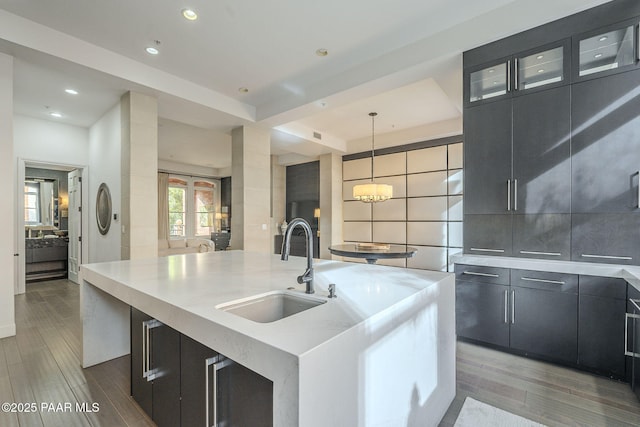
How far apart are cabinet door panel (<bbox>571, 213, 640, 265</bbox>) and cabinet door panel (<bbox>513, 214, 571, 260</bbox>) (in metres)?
0.05

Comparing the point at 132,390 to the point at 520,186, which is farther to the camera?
the point at 520,186

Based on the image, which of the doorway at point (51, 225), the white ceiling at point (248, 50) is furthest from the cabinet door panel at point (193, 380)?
the doorway at point (51, 225)

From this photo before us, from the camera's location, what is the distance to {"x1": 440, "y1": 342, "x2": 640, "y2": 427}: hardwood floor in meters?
1.86

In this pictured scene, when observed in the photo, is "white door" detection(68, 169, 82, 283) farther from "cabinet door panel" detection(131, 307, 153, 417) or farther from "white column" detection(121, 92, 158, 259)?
"cabinet door panel" detection(131, 307, 153, 417)

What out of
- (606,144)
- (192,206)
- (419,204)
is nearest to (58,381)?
(606,144)

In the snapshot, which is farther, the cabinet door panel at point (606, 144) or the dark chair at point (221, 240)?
the dark chair at point (221, 240)

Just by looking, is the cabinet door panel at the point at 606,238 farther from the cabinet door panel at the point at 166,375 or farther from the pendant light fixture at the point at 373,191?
the pendant light fixture at the point at 373,191

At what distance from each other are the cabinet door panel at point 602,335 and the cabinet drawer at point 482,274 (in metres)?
0.55

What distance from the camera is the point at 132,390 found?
2.00m

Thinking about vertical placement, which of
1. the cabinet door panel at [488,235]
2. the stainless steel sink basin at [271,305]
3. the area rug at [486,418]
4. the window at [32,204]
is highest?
the window at [32,204]

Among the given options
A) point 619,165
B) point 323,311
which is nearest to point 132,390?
point 323,311

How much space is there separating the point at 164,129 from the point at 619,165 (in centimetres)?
702

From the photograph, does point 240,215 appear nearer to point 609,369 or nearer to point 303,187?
point 303,187

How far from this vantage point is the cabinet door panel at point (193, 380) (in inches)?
50.9
